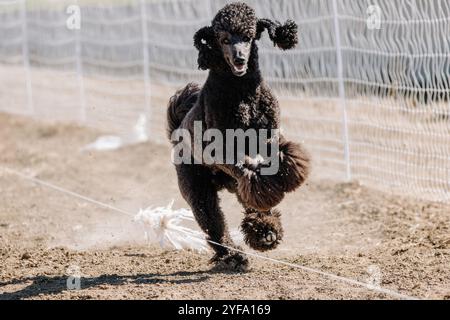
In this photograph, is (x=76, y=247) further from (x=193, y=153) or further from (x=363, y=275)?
(x=363, y=275)

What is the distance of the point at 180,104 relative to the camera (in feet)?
19.8

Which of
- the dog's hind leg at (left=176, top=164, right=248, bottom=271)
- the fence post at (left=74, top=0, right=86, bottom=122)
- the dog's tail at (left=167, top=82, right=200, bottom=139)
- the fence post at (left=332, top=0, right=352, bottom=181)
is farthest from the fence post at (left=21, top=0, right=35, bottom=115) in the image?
the dog's hind leg at (left=176, top=164, right=248, bottom=271)

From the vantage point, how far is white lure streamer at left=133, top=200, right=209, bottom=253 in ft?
19.4

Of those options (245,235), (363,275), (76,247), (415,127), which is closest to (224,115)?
(245,235)

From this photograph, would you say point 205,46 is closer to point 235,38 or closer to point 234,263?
point 235,38

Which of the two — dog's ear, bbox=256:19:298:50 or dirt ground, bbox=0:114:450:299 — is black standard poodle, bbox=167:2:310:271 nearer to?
dog's ear, bbox=256:19:298:50

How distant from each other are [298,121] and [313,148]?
426 millimetres

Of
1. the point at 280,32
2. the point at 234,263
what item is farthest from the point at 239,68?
the point at 234,263

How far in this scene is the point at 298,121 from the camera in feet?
31.2

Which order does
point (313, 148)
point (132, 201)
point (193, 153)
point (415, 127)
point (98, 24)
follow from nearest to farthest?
point (193, 153)
point (415, 127)
point (132, 201)
point (313, 148)
point (98, 24)

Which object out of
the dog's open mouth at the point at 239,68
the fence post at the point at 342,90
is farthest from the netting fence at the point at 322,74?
the dog's open mouth at the point at 239,68

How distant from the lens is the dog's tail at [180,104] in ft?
19.6

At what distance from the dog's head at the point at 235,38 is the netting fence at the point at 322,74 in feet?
7.03

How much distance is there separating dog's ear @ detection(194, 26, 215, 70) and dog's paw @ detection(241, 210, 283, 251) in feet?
3.47
